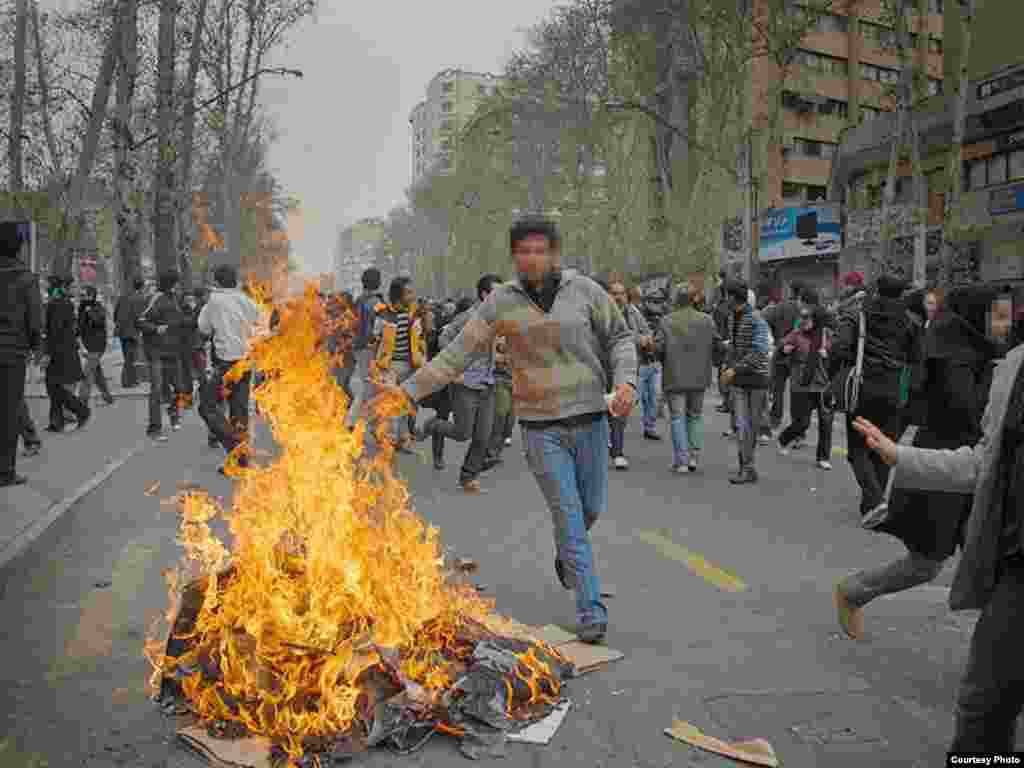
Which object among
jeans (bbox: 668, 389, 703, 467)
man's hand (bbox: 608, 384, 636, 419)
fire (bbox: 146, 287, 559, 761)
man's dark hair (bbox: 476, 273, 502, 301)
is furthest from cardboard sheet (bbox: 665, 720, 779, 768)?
jeans (bbox: 668, 389, 703, 467)

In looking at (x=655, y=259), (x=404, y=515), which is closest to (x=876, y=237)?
(x=655, y=259)

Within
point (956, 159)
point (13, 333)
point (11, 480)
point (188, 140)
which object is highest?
point (188, 140)

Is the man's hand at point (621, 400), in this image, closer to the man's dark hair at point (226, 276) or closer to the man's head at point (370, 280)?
the man's dark hair at point (226, 276)

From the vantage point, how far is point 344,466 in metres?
4.39

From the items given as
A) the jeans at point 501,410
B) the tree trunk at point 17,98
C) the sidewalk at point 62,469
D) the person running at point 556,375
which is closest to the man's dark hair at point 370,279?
the jeans at point 501,410

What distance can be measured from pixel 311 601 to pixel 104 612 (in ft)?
6.97

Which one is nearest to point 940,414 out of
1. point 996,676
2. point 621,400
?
point 621,400

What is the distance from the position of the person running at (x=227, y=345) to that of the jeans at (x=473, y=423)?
231 centimetres

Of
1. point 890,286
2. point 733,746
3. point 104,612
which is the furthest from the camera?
point 890,286

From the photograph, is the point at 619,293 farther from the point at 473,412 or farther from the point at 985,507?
the point at 985,507

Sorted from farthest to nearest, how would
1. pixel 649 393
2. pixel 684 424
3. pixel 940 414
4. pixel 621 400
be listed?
pixel 649 393 < pixel 684 424 < pixel 940 414 < pixel 621 400

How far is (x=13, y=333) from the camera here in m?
8.55

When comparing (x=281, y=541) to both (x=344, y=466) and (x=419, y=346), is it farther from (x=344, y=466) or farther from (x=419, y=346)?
(x=419, y=346)

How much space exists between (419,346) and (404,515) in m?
6.63
